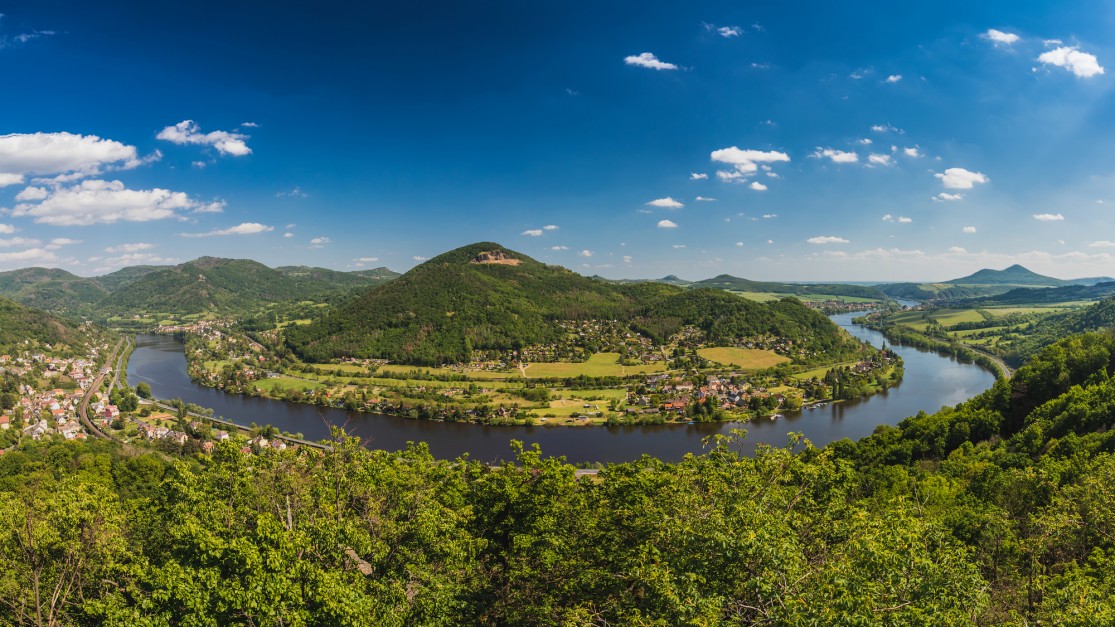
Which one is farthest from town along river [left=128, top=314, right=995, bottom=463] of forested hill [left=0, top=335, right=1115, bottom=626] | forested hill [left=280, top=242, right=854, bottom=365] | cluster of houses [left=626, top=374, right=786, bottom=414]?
forested hill [left=0, top=335, right=1115, bottom=626]

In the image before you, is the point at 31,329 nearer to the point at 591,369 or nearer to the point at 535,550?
the point at 591,369

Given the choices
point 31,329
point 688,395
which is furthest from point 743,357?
point 31,329

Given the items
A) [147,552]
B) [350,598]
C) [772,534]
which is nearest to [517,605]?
[350,598]

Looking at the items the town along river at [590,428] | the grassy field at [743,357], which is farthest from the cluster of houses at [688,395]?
the grassy field at [743,357]

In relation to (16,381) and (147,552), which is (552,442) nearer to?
(147,552)

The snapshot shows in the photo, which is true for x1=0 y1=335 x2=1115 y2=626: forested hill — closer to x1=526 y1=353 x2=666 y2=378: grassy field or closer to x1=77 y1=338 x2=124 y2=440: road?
x1=77 y1=338 x2=124 y2=440: road

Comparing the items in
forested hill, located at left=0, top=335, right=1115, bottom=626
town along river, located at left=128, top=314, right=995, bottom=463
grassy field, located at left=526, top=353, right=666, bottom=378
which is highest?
forested hill, located at left=0, top=335, right=1115, bottom=626

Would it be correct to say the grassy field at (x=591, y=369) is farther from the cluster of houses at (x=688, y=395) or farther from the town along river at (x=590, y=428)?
the town along river at (x=590, y=428)
